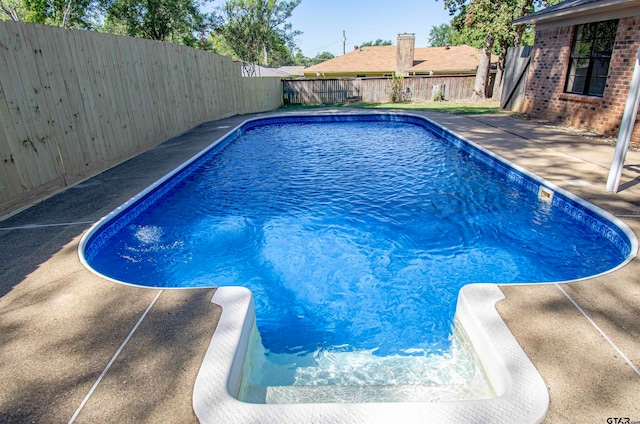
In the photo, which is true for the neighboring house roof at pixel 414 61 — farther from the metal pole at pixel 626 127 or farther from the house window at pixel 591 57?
the metal pole at pixel 626 127

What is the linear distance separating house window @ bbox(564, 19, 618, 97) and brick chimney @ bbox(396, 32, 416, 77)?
1606 centimetres

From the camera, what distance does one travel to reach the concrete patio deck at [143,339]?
1.87 m

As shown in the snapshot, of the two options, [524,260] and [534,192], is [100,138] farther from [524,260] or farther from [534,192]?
[534,192]

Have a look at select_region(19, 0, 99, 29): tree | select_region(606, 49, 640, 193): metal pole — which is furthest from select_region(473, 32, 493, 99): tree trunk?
select_region(19, 0, 99, 29): tree

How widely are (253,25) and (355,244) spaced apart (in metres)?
40.4

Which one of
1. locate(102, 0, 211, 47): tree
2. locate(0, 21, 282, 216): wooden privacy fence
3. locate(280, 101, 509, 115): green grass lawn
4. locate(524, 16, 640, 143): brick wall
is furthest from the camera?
locate(102, 0, 211, 47): tree

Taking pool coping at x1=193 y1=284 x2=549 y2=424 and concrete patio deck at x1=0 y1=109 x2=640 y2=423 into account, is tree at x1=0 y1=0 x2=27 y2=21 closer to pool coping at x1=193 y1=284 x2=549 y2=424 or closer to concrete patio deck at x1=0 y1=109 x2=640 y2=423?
concrete patio deck at x1=0 y1=109 x2=640 y2=423

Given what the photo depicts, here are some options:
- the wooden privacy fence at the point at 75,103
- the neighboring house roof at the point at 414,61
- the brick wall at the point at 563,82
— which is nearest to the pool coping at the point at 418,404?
the wooden privacy fence at the point at 75,103

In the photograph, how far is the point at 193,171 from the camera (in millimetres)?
7457

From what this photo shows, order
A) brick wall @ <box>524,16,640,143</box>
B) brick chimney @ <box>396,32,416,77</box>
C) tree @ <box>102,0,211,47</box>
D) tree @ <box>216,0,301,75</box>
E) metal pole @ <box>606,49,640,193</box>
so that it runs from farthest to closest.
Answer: tree @ <box>216,0,301,75</box> → brick chimney @ <box>396,32,416,77</box> → tree @ <box>102,0,211,47</box> → brick wall @ <box>524,16,640,143</box> → metal pole @ <box>606,49,640,193</box>

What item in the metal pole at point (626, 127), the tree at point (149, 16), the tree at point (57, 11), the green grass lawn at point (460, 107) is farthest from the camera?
the tree at point (149, 16)

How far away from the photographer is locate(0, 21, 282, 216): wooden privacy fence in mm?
4711

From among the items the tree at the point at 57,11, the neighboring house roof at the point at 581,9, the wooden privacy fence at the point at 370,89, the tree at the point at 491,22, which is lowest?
the wooden privacy fence at the point at 370,89

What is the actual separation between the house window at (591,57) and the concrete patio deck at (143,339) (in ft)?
23.9
